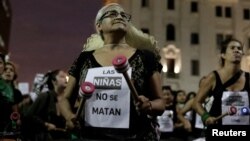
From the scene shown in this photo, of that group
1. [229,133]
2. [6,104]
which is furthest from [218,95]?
[6,104]

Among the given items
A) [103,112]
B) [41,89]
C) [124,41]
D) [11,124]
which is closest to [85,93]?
[103,112]

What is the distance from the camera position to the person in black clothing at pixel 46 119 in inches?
279

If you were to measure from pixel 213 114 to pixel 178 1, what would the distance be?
38.0m

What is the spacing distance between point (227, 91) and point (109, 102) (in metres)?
2.23

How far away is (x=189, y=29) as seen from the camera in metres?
42.0

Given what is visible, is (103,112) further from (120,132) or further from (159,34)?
(159,34)

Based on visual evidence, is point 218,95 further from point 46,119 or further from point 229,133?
point 46,119

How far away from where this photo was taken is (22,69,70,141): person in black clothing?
7.10 m

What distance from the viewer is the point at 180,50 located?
4122 centimetres

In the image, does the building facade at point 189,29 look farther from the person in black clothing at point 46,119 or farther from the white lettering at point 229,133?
the white lettering at point 229,133

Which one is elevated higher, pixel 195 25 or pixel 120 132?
pixel 195 25

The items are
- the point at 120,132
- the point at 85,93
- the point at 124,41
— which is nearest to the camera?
the point at 85,93

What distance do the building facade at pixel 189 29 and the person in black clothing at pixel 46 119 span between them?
109 ft

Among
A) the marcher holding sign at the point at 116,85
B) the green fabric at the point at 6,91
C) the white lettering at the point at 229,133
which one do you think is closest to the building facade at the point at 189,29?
the green fabric at the point at 6,91
